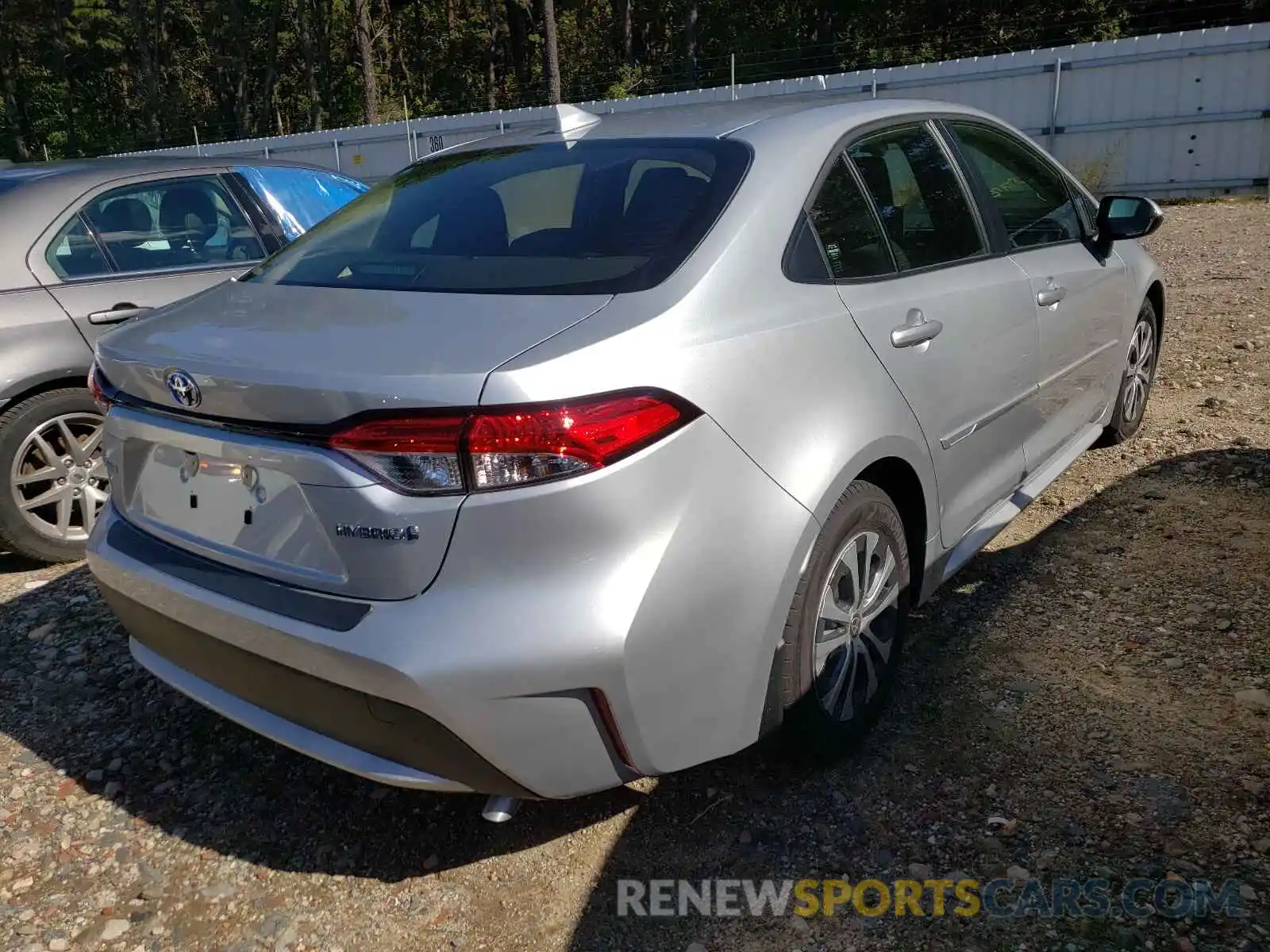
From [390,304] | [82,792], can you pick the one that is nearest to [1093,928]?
[390,304]

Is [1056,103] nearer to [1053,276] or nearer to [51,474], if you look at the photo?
[1053,276]

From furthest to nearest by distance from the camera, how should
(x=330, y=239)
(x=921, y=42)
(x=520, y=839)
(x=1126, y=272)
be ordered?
1. (x=921, y=42)
2. (x=1126, y=272)
3. (x=330, y=239)
4. (x=520, y=839)

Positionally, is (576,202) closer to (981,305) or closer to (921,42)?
(981,305)

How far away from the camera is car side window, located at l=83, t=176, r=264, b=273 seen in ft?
14.9

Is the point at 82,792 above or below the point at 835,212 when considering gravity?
below

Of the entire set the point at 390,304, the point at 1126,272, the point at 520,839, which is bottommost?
the point at 520,839

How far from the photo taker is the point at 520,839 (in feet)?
8.35

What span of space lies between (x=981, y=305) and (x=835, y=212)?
66 cm

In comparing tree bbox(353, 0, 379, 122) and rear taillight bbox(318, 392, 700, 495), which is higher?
tree bbox(353, 0, 379, 122)

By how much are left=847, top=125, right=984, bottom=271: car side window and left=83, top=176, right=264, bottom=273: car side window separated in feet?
10.6

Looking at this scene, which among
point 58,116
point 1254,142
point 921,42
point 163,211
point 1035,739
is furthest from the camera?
point 58,116

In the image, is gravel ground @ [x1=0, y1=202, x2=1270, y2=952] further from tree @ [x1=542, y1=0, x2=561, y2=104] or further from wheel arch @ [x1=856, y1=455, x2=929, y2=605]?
tree @ [x1=542, y1=0, x2=561, y2=104]

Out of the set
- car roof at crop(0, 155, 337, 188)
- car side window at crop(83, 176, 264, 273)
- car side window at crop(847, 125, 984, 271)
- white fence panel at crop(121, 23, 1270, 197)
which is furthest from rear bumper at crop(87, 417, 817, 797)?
white fence panel at crop(121, 23, 1270, 197)

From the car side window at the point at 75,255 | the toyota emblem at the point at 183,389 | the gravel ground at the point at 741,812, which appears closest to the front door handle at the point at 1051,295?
the gravel ground at the point at 741,812
